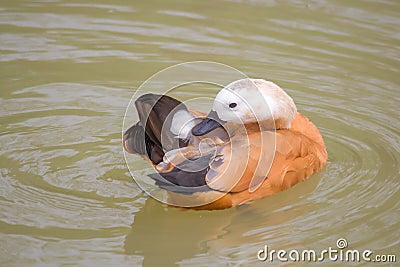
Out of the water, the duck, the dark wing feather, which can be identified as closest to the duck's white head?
the duck

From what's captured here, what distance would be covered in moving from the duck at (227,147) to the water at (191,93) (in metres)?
0.17

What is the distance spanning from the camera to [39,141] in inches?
231

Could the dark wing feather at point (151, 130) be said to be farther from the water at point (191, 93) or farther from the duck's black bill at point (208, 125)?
the water at point (191, 93)

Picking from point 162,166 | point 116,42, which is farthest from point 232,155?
point 116,42

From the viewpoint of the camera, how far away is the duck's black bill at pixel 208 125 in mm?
5130

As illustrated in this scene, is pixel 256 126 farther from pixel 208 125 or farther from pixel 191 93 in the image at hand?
pixel 191 93

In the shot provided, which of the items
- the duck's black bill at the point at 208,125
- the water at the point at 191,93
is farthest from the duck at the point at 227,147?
the water at the point at 191,93

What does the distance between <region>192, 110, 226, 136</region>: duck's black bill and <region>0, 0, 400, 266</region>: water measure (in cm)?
53

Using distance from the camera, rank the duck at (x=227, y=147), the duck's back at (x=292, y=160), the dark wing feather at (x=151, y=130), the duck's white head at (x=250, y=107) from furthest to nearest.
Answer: the duck's white head at (x=250, y=107)
the duck's back at (x=292, y=160)
the dark wing feather at (x=151, y=130)
the duck at (x=227, y=147)

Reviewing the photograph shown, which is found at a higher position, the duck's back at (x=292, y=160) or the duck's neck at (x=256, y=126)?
the duck's neck at (x=256, y=126)

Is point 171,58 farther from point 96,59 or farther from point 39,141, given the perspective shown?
point 39,141

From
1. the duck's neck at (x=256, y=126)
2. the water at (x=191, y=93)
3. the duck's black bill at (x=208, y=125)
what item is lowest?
the water at (x=191, y=93)

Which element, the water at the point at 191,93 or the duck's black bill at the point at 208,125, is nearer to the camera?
the water at the point at 191,93

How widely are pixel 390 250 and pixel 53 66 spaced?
3.83 meters
